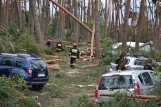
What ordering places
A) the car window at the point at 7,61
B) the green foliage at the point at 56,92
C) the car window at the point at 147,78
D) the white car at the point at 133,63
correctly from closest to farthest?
the car window at the point at 147,78 → the car window at the point at 7,61 → the green foliage at the point at 56,92 → the white car at the point at 133,63

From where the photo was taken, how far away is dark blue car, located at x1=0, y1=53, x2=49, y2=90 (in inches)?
595

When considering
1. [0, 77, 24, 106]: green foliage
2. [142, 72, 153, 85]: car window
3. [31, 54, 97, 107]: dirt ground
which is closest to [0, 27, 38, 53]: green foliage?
[31, 54, 97, 107]: dirt ground

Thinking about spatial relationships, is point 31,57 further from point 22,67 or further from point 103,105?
point 103,105

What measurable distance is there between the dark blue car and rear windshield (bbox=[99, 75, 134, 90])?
4687 mm

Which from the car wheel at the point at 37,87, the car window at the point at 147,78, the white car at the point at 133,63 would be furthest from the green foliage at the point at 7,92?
the white car at the point at 133,63

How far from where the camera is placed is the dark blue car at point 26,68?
15125 mm

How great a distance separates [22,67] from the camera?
49.9ft

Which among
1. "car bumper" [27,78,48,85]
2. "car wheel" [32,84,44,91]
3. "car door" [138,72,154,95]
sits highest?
"car door" [138,72,154,95]

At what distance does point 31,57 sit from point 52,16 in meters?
62.9

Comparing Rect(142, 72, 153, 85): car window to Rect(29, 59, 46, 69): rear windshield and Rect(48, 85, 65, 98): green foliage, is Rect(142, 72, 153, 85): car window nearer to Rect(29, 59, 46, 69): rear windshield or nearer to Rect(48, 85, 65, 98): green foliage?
Rect(48, 85, 65, 98): green foliage

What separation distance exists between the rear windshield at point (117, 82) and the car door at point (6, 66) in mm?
5308

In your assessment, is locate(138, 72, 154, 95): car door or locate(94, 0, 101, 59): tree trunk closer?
locate(138, 72, 154, 95): car door

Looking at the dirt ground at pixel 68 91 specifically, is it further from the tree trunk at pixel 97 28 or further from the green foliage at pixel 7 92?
the tree trunk at pixel 97 28

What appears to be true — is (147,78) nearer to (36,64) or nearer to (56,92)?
(56,92)
